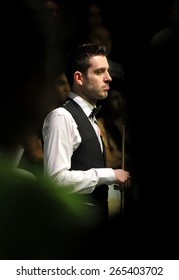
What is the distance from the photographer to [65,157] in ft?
5.35

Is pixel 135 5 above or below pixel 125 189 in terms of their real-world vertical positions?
above

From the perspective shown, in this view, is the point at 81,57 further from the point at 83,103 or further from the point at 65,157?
the point at 65,157

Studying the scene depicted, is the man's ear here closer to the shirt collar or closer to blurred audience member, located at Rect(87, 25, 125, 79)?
the shirt collar

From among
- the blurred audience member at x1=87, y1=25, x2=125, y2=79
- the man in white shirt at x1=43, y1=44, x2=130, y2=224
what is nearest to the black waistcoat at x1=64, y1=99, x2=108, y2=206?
the man in white shirt at x1=43, y1=44, x2=130, y2=224

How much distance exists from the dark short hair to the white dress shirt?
150 mm

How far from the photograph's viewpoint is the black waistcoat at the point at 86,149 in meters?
1.66

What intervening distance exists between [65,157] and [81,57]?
357mm

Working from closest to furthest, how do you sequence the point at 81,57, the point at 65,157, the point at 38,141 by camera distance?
1. the point at 65,157
2. the point at 81,57
3. the point at 38,141

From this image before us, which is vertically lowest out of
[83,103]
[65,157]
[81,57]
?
[65,157]

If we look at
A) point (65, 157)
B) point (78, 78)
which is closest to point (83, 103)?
point (78, 78)

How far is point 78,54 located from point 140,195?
21.8 inches

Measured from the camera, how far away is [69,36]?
190cm

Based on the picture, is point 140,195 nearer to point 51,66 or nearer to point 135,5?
point 51,66
